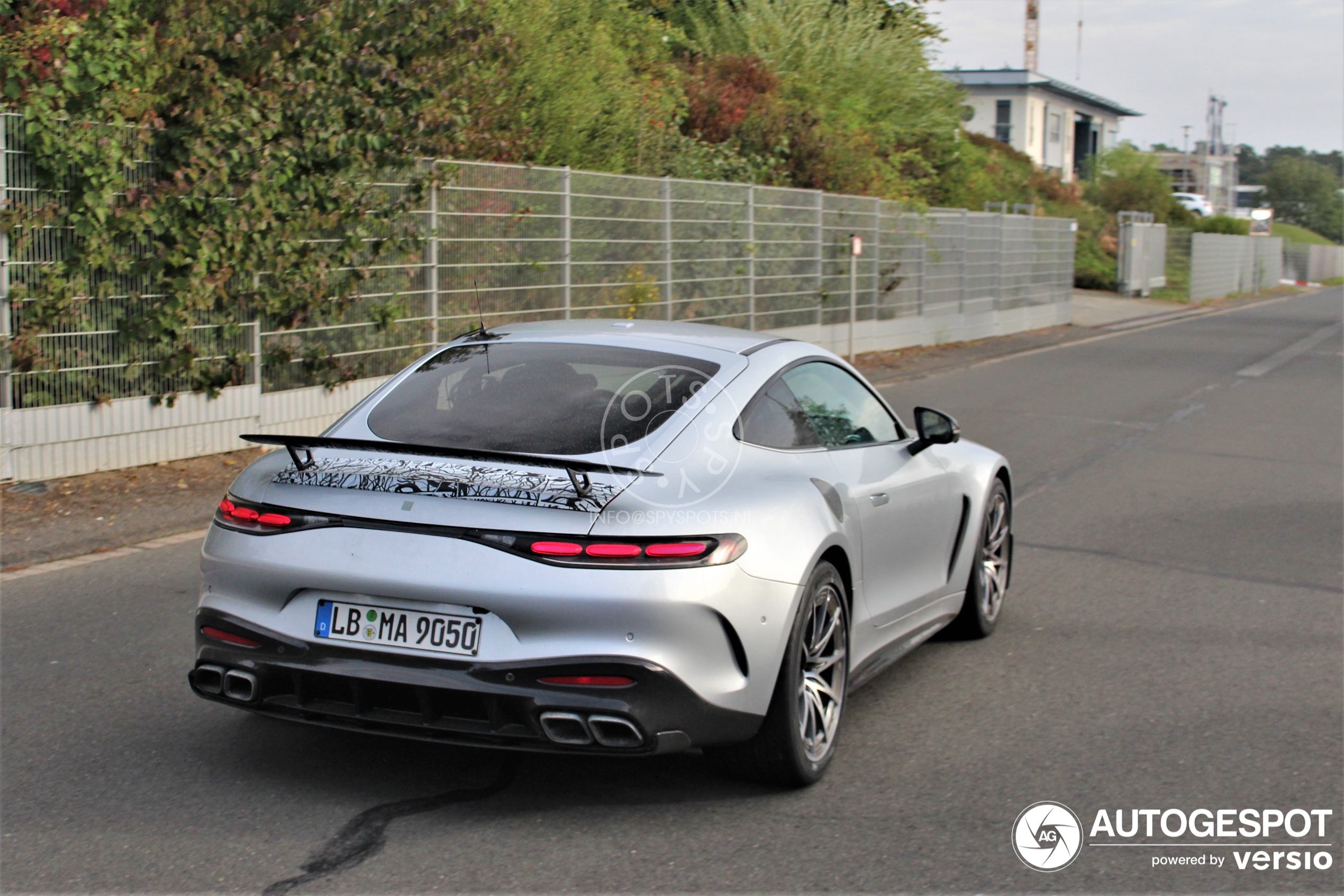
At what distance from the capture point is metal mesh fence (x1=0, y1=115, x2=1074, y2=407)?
10133mm

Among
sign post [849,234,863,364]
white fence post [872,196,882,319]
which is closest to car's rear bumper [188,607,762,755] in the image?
sign post [849,234,863,364]

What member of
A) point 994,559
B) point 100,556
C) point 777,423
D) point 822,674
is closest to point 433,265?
point 100,556

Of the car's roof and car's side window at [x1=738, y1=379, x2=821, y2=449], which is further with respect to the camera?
the car's roof

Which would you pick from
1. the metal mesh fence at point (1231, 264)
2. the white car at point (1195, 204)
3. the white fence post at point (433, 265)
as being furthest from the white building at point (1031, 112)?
the white fence post at point (433, 265)

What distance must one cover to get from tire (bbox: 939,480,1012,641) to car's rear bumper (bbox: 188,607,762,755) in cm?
253

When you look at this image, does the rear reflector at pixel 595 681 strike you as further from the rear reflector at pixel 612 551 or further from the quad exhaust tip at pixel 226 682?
the quad exhaust tip at pixel 226 682

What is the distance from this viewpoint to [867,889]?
3732mm

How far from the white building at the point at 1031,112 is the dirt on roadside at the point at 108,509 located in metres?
65.2

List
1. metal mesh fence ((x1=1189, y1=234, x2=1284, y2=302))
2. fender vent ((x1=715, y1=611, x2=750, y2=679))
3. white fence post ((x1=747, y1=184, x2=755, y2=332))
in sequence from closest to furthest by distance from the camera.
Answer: fender vent ((x1=715, y1=611, x2=750, y2=679))
white fence post ((x1=747, y1=184, x2=755, y2=332))
metal mesh fence ((x1=1189, y1=234, x2=1284, y2=302))

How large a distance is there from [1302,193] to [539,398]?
611ft

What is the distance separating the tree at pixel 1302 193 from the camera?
165750mm

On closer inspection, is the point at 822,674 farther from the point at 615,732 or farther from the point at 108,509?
the point at 108,509

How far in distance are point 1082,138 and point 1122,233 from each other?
48.0 meters

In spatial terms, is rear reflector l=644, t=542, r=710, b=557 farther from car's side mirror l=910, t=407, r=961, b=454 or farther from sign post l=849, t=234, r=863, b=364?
sign post l=849, t=234, r=863, b=364
